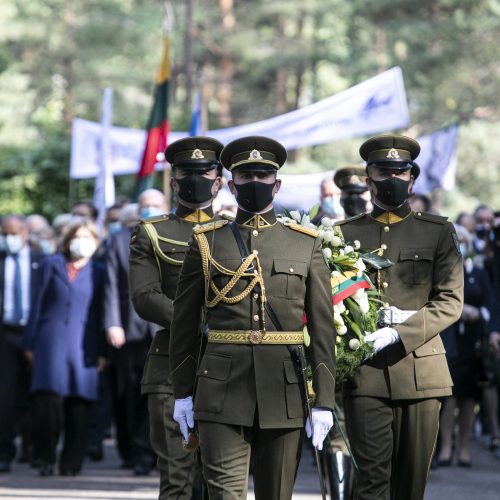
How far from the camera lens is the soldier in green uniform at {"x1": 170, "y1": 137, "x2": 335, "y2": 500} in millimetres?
6871

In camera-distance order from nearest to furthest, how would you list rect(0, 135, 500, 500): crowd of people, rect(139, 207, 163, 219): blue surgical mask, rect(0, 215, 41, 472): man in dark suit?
rect(139, 207, 163, 219): blue surgical mask < rect(0, 135, 500, 500): crowd of people < rect(0, 215, 41, 472): man in dark suit

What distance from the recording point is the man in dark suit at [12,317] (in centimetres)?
1380

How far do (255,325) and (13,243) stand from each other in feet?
25.6

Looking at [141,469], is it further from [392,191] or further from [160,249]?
[392,191]

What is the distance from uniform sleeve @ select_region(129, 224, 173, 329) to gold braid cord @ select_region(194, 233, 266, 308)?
1557mm

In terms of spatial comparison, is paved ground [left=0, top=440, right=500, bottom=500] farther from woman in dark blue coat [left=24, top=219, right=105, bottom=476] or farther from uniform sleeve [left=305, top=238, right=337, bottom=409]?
uniform sleeve [left=305, top=238, right=337, bottom=409]

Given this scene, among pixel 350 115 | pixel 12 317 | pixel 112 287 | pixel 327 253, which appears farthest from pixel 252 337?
pixel 350 115

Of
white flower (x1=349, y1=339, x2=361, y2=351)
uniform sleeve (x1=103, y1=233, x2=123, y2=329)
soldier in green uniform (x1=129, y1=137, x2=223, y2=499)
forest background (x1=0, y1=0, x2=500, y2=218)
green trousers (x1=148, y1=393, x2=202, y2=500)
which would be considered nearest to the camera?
white flower (x1=349, y1=339, x2=361, y2=351)

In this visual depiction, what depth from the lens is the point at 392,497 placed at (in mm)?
8242

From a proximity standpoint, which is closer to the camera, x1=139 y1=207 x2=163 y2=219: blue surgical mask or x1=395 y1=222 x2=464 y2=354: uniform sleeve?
x1=395 y1=222 x2=464 y2=354: uniform sleeve

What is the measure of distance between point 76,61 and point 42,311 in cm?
3723

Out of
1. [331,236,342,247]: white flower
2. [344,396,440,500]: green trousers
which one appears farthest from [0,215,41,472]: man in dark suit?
[344,396,440,500]: green trousers

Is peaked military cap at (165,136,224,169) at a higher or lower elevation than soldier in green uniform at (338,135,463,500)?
higher

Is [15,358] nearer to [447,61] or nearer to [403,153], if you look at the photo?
[403,153]
